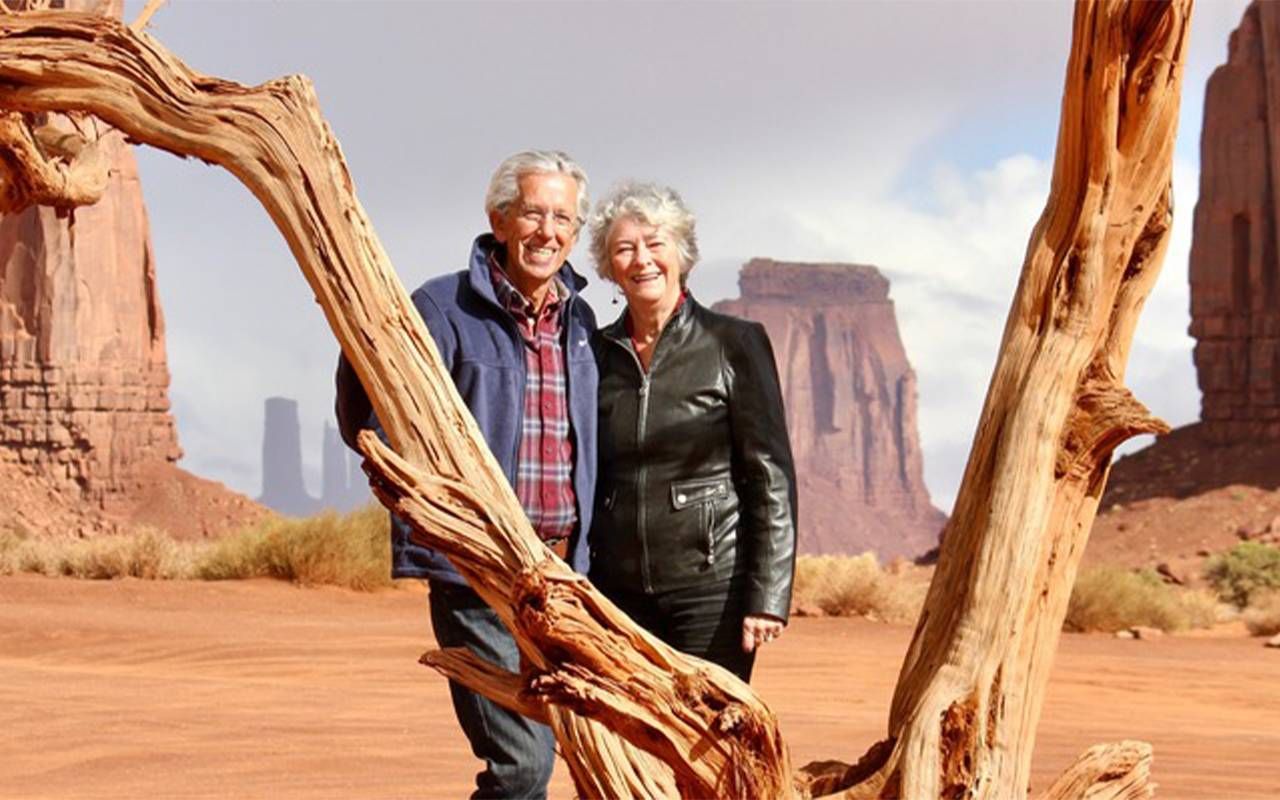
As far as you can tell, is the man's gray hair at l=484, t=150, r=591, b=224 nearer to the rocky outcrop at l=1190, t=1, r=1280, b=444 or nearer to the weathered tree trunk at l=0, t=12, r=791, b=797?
the weathered tree trunk at l=0, t=12, r=791, b=797

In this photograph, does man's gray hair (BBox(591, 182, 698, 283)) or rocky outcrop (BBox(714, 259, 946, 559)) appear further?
rocky outcrop (BBox(714, 259, 946, 559))

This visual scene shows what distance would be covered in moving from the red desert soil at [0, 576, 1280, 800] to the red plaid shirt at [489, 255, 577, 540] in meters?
3.04

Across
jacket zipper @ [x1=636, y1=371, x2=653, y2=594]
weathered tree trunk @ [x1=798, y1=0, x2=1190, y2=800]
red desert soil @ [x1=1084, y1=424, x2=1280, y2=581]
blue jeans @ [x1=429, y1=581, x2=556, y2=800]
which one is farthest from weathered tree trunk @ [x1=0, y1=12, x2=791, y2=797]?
red desert soil @ [x1=1084, y1=424, x2=1280, y2=581]

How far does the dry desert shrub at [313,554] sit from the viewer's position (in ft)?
61.0

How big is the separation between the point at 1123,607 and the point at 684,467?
1524cm

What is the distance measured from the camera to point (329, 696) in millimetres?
10711

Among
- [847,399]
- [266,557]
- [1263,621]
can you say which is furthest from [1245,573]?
[847,399]

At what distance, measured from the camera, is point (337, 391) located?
4.55 m

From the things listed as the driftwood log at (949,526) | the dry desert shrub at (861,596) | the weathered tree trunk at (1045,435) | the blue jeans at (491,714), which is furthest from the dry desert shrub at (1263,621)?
the blue jeans at (491,714)

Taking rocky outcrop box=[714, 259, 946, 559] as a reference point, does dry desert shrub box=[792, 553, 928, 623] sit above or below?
below

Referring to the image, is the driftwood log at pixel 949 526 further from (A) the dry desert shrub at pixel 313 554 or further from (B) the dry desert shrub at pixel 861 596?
(A) the dry desert shrub at pixel 313 554

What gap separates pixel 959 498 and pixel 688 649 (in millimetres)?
873

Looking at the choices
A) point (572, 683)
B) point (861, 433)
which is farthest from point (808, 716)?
point (861, 433)

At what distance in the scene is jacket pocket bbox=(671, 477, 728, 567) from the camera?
439 centimetres
